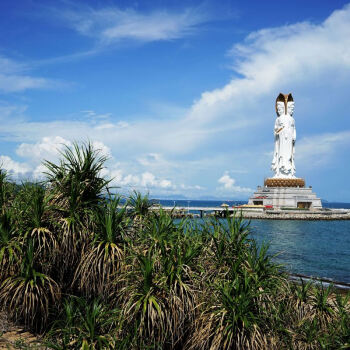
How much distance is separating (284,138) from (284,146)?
5.33 ft

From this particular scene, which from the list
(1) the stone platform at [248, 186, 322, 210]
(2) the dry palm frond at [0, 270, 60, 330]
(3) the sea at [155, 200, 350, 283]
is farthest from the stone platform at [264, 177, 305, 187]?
(2) the dry palm frond at [0, 270, 60, 330]

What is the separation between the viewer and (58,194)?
12188mm

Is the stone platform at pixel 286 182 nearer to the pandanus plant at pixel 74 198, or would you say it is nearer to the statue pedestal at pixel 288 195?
the statue pedestal at pixel 288 195

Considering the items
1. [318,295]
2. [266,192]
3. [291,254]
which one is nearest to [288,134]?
[266,192]

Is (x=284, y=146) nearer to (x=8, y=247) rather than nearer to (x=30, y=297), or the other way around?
(x=8, y=247)

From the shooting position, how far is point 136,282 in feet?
31.8

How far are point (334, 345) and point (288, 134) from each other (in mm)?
77106

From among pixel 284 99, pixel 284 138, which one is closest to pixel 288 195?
pixel 284 138

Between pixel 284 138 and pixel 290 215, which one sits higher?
pixel 284 138

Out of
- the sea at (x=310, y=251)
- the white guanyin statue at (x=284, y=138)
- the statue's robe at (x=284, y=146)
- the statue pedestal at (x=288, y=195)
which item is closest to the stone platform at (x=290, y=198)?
the statue pedestal at (x=288, y=195)

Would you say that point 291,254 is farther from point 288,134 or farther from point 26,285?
point 288,134

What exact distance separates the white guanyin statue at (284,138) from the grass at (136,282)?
7365 centimetres

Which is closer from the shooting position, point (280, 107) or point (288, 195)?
point (288, 195)

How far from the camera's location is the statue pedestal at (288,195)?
265 feet
